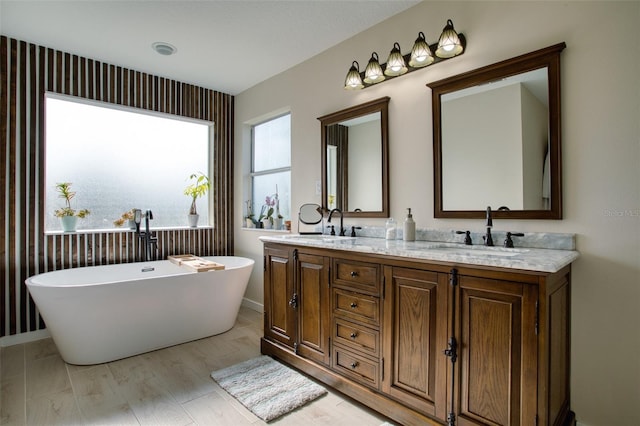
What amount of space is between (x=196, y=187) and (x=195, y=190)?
9cm

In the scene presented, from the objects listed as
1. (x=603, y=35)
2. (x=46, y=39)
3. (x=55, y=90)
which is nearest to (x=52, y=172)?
(x=55, y=90)

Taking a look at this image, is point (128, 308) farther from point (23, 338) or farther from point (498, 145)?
point (498, 145)

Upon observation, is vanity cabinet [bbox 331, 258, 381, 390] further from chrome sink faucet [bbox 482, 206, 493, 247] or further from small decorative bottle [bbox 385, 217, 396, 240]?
chrome sink faucet [bbox 482, 206, 493, 247]

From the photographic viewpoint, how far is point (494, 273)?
150 centimetres

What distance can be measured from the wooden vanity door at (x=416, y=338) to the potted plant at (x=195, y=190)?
117 inches

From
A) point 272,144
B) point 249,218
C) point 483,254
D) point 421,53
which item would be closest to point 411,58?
point 421,53

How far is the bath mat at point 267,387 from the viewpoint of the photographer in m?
2.05

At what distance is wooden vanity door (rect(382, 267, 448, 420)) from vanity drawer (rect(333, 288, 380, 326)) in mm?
75

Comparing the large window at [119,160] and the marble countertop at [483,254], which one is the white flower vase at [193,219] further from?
the marble countertop at [483,254]

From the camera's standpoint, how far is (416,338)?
178cm

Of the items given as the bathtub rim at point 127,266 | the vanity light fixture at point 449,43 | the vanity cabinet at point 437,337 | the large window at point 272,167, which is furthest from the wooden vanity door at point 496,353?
the large window at point 272,167

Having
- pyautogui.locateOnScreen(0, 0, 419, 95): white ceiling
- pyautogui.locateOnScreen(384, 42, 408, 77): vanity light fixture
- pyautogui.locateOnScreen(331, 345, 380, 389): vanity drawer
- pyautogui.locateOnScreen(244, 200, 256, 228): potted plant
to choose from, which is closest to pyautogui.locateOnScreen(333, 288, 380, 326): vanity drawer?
pyautogui.locateOnScreen(331, 345, 380, 389): vanity drawer

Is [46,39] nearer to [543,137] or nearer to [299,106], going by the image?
[299,106]

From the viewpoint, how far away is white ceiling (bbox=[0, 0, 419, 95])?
2518 mm
